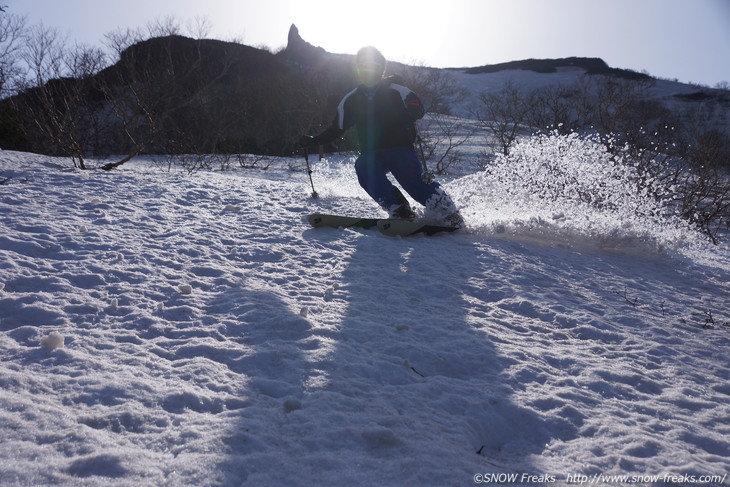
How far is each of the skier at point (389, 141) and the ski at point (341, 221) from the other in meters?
0.39

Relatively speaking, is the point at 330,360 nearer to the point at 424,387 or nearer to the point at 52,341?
the point at 424,387

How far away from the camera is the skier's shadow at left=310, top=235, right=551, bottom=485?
1409mm

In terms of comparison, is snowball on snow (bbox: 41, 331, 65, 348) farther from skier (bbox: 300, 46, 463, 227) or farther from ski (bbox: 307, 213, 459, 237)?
skier (bbox: 300, 46, 463, 227)

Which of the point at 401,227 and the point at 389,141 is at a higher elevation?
the point at 389,141

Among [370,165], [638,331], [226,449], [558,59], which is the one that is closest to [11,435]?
[226,449]

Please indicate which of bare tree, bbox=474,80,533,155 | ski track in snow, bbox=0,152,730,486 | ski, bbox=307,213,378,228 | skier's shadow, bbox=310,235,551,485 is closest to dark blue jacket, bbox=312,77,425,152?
ski, bbox=307,213,378,228

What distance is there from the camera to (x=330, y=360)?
1.98 meters

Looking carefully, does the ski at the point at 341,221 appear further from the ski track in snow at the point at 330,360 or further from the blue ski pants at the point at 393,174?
the ski track in snow at the point at 330,360

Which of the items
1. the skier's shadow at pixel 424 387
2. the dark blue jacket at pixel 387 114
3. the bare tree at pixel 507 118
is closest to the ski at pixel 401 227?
the dark blue jacket at pixel 387 114

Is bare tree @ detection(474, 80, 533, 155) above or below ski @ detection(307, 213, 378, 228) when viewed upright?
above

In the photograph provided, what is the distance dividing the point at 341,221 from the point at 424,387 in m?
2.81

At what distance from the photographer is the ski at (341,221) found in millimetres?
4457

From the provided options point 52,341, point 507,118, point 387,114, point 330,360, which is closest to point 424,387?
point 330,360

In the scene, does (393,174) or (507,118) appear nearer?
(393,174)
